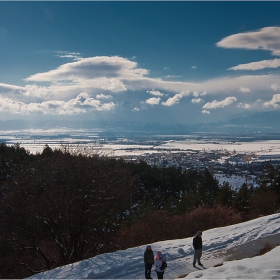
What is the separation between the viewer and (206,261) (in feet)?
44.9

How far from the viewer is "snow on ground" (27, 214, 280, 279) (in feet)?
34.4

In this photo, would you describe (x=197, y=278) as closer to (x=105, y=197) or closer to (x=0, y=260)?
(x=105, y=197)

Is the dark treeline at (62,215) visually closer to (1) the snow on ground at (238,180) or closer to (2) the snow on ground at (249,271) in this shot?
(2) the snow on ground at (249,271)

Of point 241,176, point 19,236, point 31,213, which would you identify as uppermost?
point 31,213

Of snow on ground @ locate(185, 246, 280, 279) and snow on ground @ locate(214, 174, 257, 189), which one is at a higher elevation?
snow on ground @ locate(185, 246, 280, 279)

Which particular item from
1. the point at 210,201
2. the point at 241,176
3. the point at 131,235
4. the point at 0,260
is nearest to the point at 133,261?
the point at 0,260

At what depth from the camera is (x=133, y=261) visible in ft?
45.6

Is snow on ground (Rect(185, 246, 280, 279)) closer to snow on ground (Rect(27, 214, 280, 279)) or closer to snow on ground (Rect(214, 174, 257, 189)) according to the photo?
snow on ground (Rect(27, 214, 280, 279))

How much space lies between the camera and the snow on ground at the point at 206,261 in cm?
1048

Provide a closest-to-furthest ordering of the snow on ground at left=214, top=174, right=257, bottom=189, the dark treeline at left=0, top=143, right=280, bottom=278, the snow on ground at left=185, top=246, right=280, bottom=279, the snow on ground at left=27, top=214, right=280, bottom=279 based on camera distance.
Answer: the snow on ground at left=185, top=246, right=280, bottom=279 < the snow on ground at left=27, top=214, right=280, bottom=279 < the dark treeline at left=0, top=143, right=280, bottom=278 < the snow on ground at left=214, top=174, right=257, bottom=189

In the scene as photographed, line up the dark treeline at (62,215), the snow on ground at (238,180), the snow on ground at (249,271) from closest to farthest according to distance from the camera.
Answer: the snow on ground at (249,271) < the dark treeline at (62,215) < the snow on ground at (238,180)

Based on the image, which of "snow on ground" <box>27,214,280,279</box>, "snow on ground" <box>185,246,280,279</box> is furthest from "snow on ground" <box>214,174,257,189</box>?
"snow on ground" <box>185,246,280,279</box>

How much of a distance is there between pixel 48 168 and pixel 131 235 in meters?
8.59

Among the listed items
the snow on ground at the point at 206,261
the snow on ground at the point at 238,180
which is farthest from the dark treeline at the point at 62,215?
the snow on ground at the point at 238,180
